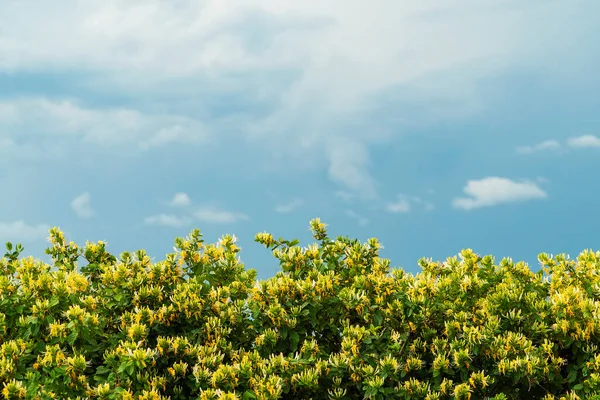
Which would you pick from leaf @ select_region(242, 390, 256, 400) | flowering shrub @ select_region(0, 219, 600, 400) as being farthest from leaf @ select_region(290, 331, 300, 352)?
leaf @ select_region(242, 390, 256, 400)

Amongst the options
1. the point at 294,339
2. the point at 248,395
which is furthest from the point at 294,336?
the point at 248,395

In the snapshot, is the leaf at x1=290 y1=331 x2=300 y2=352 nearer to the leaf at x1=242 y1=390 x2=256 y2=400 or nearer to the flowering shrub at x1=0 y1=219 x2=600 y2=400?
the flowering shrub at x1=0 y1=219 x2=600 y2=400

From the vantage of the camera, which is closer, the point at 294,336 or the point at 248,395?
the point at 248,395

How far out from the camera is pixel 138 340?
257 inches

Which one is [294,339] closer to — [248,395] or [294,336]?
[294,336]

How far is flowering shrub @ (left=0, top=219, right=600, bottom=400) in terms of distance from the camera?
6.21 meters

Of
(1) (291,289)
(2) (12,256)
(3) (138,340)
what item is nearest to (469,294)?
(1) (291,289)

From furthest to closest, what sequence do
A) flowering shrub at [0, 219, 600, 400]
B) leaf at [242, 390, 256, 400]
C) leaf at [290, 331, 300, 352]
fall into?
leaf at [290, 331, 300, 352] → flowering shrub at [0, 219, 600, 400] → leaf at [242, 390, 256, 400]

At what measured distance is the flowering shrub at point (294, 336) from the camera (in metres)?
6.21

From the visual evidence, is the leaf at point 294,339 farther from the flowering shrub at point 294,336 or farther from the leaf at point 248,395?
the leaf at point 248,395

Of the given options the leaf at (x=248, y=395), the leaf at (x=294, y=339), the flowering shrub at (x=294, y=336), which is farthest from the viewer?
the leaf at (x=294, y=339)

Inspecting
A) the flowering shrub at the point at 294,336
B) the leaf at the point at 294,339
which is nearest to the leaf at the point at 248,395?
the flowering shrub at the point at 294,336

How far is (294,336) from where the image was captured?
667cm

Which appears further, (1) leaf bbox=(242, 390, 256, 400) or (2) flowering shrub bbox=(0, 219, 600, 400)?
(2) flowering shrub bbox=(0, 219, 600, 400)
